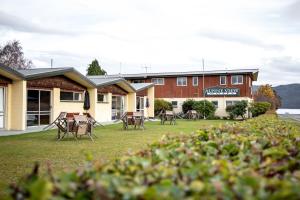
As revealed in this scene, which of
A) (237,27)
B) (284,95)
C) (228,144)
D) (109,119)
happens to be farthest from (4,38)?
(284,95)

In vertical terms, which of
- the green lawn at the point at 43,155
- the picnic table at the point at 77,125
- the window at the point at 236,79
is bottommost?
the green lawn at the point at 43,155

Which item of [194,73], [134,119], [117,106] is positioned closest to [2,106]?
[134,119]

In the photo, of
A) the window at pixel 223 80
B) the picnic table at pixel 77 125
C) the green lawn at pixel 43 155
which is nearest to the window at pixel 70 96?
the picnic table at pixel 77 125

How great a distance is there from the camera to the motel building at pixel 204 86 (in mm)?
36156

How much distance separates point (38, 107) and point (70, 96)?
→ 3.22m

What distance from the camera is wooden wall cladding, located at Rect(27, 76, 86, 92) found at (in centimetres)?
1839

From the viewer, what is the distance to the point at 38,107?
62.5ft

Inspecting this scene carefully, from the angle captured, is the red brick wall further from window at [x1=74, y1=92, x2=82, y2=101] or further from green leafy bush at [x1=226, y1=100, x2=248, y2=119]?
window at [x1=74, y1=92, x2=82, y2=101]

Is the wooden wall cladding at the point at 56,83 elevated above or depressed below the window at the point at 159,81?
below

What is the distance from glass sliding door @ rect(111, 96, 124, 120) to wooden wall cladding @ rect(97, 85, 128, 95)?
1.73 feet

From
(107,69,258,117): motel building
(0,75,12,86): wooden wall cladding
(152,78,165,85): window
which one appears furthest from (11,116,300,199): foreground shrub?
(152,78,165,85): window

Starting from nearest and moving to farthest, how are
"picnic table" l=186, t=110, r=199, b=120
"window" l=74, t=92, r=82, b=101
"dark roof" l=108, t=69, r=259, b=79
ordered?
"window" l=74, t=92, r=82, b=101
"picnic table" l=186, t=110, r=199, b=120
"dark roof" l=108, t=69, r=259, b=79

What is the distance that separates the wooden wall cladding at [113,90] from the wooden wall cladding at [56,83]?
7.38 feet

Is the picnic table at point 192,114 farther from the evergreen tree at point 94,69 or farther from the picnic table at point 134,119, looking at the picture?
the evergreen tree at point 94,69
